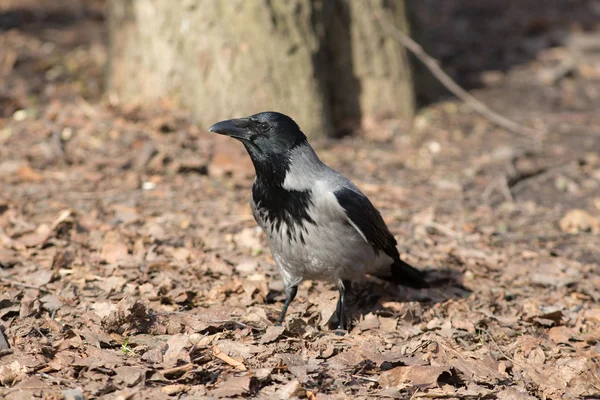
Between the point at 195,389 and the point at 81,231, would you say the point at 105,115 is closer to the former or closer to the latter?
the point at 81,231

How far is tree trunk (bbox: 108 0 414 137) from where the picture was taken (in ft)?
28.3

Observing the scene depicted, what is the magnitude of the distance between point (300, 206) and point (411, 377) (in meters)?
1.40

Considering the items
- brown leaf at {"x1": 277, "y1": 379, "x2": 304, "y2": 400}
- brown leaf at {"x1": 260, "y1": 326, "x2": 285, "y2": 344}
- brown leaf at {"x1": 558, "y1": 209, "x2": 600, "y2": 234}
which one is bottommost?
brown leaf at {"x1": 558, "y1": 209, "x2": 600, "y2": 234}

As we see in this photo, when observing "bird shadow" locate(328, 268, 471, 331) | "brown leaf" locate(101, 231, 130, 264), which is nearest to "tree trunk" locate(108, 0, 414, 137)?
"brown leaf" locate(101, 231, 130, 264)

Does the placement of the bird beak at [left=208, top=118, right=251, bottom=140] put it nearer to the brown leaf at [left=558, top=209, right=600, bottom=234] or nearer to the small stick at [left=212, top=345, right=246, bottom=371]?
the small stick at [left=212, top=345, right=246, bottom=371]

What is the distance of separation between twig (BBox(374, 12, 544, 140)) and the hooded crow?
15.8 ft

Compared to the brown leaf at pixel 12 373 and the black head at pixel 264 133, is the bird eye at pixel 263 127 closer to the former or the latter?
the black head at pixel 264 133

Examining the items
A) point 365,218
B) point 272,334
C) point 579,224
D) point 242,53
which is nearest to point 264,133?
point 365,218

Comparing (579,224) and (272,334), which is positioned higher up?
(272,334)

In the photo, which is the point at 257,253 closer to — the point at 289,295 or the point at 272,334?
the point at 289,295

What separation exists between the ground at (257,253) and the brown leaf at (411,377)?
0.04 feet

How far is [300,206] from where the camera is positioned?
202 inches

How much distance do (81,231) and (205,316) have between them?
6.33 ft

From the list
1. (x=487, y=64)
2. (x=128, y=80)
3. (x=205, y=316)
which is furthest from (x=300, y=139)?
(x=487, y=64)
